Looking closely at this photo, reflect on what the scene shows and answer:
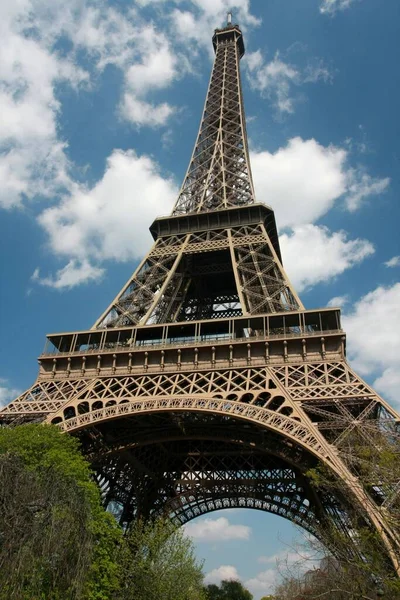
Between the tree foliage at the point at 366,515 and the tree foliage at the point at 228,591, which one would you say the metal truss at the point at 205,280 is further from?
the tree foliage at the point at 228,591

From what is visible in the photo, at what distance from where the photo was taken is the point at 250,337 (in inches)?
897

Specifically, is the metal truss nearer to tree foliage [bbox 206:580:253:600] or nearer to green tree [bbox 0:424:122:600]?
green tree [bbox 0:424:122:600]

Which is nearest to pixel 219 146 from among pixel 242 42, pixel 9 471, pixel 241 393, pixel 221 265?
pixel 221 265

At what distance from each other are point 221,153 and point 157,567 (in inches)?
1139

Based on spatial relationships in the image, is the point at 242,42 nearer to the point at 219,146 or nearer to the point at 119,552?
the point at 219,146

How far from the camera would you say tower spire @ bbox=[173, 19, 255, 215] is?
35.7m

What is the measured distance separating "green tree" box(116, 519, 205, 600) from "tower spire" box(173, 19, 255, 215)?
66.5 ft

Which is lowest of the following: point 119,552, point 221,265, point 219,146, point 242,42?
point 119,552

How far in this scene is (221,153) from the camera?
38812mm

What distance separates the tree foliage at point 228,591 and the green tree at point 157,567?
3677 cm

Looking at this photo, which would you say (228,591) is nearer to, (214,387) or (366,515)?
(214,387)

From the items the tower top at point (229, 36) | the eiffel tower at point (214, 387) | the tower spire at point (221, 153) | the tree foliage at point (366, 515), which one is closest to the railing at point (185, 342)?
the eiffel tower at point (214, 387)

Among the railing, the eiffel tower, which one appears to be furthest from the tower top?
the railing

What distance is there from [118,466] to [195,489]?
5469 millimetres
